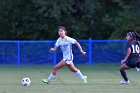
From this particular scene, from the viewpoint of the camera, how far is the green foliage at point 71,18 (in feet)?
102

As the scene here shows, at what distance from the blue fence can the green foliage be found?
2018 millimetres

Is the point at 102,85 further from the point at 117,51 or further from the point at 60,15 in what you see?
the point at 60,15

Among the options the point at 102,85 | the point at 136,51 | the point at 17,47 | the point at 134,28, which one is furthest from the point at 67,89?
the point at 134,28

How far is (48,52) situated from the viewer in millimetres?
29203

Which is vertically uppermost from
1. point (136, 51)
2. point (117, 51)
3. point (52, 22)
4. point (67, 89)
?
point (52, 22)

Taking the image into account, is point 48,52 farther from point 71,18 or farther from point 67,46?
point 67,46

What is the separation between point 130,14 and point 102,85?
1507cm

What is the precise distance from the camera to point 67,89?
15.2 m

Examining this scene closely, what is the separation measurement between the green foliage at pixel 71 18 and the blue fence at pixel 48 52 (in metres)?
2.02

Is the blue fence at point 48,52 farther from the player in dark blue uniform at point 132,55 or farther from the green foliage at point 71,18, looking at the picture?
the player in dark blue uniform at point 132,55

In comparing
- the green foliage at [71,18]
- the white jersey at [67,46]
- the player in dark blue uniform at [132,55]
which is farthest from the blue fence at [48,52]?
the white jersey at [67,46]

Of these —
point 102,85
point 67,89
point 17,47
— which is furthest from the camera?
point 17,47

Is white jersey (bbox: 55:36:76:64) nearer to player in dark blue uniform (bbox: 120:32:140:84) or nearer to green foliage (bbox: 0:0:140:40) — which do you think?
player in dark blue uniform (bbox: 120:32:140:84)

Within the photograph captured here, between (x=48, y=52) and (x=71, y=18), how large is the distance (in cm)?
384
